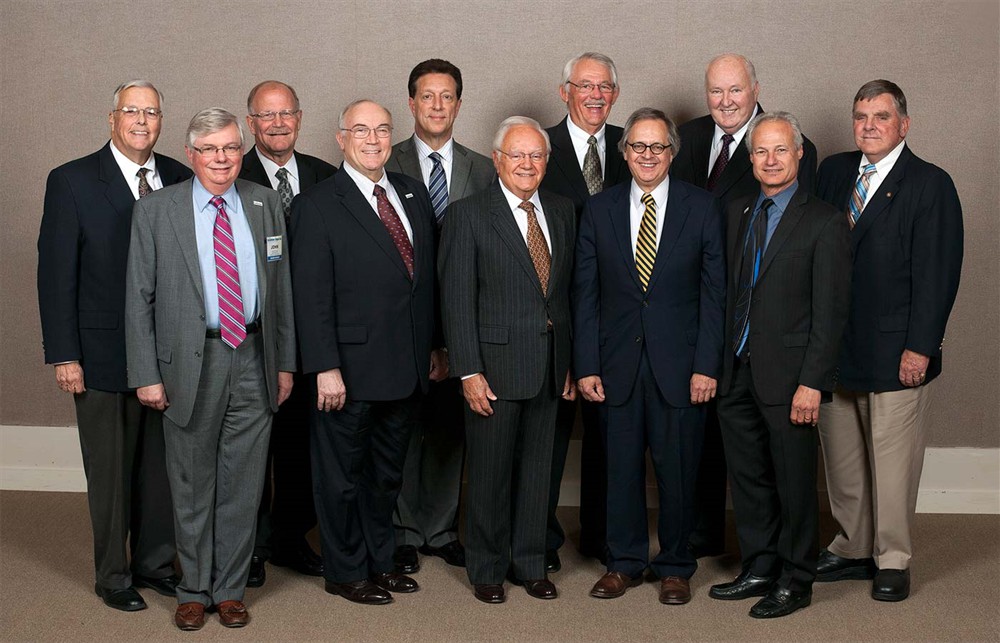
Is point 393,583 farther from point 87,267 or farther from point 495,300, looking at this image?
point 87,267

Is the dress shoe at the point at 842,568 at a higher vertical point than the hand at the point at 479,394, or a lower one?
lower

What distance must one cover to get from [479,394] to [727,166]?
1.50m

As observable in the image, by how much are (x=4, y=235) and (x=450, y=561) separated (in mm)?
A: 3118

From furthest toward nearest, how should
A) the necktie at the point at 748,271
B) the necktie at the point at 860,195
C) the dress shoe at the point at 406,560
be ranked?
1. the dress shoe at the point at 406,560
2. the necktie at the point at 860,195
3. the necktie at the point at 748,271

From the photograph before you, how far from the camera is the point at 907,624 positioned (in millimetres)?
3975

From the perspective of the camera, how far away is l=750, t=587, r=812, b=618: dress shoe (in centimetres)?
401

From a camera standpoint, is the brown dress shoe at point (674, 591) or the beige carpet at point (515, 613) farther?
the brown dress shoe at point (674, 591)

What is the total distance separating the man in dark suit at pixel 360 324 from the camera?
3.93 m

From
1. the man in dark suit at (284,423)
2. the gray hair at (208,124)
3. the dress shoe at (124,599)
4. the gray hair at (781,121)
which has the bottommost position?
the dress shoe at (124,599)

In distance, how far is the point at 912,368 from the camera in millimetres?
4164

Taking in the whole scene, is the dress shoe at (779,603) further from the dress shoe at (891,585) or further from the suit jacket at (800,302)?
the suit jacket at (800,302)

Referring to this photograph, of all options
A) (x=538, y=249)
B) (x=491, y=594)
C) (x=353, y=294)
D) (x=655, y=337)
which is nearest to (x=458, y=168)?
(x=538, y=249)

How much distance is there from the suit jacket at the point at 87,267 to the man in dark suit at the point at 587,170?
5.72 feet

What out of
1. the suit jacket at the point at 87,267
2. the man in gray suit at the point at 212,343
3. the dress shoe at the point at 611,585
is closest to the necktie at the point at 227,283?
the man in gray suit at the point at 212,343
